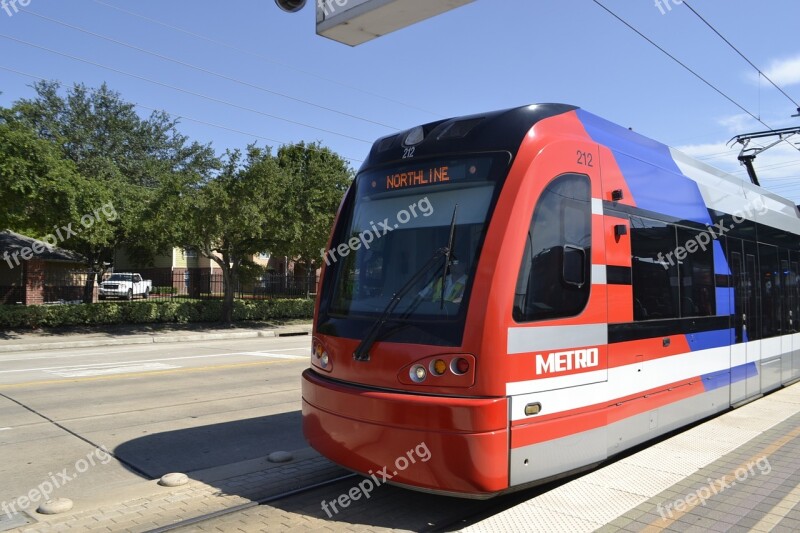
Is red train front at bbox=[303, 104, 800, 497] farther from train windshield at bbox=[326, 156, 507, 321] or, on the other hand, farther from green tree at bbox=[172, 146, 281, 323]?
green tree at bbox=[172, 146, 281, 323]

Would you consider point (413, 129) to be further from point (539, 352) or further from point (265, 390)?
point (265, 390)

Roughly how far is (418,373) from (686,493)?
8.23 feet

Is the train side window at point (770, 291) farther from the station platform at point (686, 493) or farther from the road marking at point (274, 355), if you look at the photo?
the road marking at point (274, 355)

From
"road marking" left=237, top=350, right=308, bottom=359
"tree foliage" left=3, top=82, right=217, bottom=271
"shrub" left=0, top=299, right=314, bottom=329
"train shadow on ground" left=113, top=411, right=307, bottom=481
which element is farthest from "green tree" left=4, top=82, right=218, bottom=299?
"train shadow on ground" left=113, top=411, right=307, bottom=481

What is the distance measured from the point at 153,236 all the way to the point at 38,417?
1644 cm

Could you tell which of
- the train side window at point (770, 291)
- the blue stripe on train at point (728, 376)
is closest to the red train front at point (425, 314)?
the blue stripe on train at point (728, 376)

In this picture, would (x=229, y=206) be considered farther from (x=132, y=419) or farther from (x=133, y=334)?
(x=132, y=419)

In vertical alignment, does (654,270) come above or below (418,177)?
below

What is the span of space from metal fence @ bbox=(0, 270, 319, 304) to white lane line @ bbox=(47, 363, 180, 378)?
14.0 meters

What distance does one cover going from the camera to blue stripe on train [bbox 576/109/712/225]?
19.7ft

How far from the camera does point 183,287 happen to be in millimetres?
30391

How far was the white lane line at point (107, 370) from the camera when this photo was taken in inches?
502

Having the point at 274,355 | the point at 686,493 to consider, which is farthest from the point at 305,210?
the point at 686,493

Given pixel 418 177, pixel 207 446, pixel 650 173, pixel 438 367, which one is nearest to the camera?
pixel 438 367
